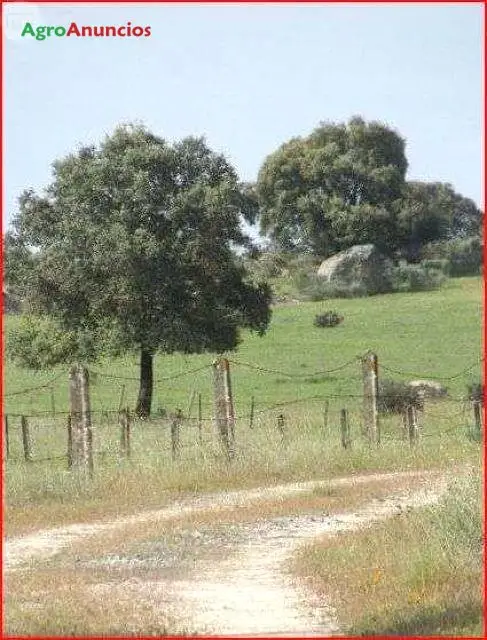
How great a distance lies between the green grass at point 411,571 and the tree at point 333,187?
5757cm

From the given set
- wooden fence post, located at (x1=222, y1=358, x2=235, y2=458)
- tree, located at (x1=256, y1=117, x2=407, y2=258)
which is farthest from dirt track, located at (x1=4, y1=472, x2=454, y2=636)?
tree, located at (x1=256, y1=117, x2=407, y2=258)

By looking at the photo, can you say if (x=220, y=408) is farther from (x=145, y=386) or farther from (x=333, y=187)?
(x=333, y=187)

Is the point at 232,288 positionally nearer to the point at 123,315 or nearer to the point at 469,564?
the point at 123,315

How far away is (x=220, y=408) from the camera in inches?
850

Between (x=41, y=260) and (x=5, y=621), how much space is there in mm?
→ 28974

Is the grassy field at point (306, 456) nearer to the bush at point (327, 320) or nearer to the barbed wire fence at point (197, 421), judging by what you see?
the barbed wire fence at point (197, 421)

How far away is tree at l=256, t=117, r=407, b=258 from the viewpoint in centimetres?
7088

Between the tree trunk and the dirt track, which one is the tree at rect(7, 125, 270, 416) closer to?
the tree trunk

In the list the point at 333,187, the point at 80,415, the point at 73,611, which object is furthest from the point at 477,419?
the point at 333,187

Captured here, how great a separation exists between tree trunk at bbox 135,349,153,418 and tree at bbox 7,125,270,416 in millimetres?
33

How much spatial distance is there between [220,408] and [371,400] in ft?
13.7

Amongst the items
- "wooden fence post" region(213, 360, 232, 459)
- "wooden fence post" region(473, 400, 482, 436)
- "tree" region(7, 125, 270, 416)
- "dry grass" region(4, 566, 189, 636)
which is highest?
"tree" region(7, 125, 270, 416)

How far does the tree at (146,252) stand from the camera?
36000 millimetres

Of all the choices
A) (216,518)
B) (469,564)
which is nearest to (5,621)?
(469,564)
